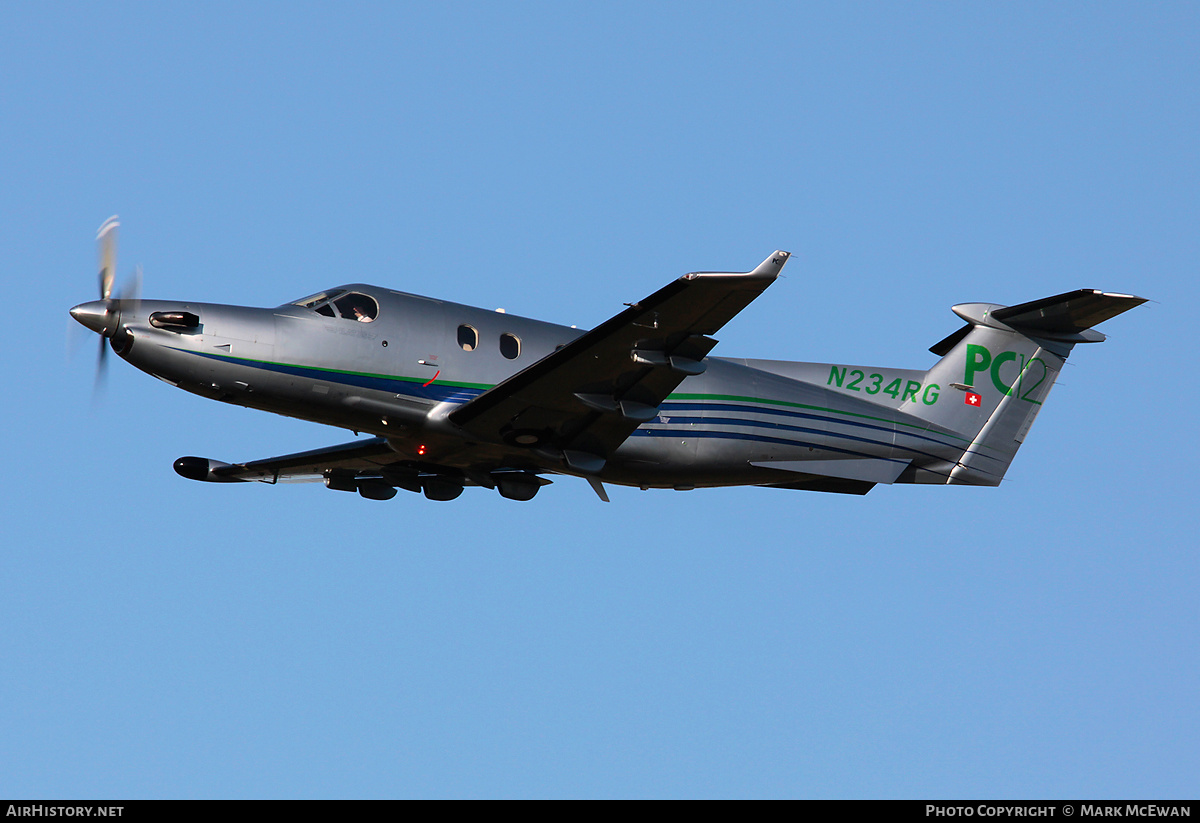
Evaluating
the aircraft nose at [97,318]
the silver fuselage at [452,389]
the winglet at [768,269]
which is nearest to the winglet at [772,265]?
the winglet at [768,269]

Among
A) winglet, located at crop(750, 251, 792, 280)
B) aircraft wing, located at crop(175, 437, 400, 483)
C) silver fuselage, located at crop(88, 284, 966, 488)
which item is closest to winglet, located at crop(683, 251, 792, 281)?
winglet, located at crop(750, 251, 792, 280)

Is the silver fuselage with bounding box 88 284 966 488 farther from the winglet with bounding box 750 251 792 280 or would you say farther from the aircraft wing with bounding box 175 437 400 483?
the winglet with bounding box 750 251 792 280

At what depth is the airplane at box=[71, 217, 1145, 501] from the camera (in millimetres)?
18844

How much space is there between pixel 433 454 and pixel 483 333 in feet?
7.70

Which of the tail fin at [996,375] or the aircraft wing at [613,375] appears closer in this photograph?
the aircraft wing at [613,375]

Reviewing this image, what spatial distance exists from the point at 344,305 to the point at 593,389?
4336 mm

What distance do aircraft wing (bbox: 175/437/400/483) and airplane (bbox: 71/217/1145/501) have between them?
0.04 m

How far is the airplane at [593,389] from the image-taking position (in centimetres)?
1884

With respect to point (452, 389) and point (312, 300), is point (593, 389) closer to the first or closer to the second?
point (452, 389)

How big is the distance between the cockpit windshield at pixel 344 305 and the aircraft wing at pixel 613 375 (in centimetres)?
220

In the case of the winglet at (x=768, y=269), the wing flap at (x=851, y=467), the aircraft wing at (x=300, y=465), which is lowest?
the wing flap at (x=851, y=467)

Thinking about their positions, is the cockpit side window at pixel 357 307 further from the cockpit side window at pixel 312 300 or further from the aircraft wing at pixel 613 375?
the aircraft wing at pixel 613 375

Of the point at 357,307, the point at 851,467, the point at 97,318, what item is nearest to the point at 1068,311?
the point at 851,467
